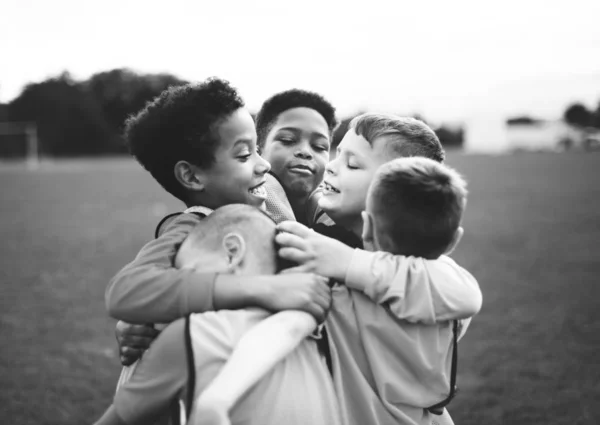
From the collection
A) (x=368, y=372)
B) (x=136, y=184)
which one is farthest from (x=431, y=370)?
(x=136, y=184)

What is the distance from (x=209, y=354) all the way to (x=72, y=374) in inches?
153

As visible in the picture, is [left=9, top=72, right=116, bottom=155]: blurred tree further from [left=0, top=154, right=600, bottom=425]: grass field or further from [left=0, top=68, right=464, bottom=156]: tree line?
[left=0, top=154, right=600, bottom=425]: grass field

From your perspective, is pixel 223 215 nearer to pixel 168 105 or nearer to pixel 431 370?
pixel 168 105

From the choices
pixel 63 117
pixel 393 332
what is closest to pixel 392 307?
pixel 393 332

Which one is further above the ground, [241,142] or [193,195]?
[241,142]

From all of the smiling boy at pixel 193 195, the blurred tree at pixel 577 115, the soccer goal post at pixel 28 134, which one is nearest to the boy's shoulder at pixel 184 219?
the smiling boy at pixel 193 195

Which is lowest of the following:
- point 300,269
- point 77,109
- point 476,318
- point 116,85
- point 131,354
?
point 77,109

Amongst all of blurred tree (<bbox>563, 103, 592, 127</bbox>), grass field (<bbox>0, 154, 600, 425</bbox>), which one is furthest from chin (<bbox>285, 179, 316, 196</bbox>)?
blurred tree (<bbox>563, 103, 592, 127</bbox>)

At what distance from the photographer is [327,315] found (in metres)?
1.65

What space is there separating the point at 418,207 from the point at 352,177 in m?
0.39

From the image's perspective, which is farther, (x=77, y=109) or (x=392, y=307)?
(x=77, y=109)

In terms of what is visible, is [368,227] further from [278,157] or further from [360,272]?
[278,157]

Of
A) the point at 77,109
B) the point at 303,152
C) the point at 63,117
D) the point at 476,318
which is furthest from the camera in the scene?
the point at 77,109

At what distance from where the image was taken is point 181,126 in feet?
6.26
